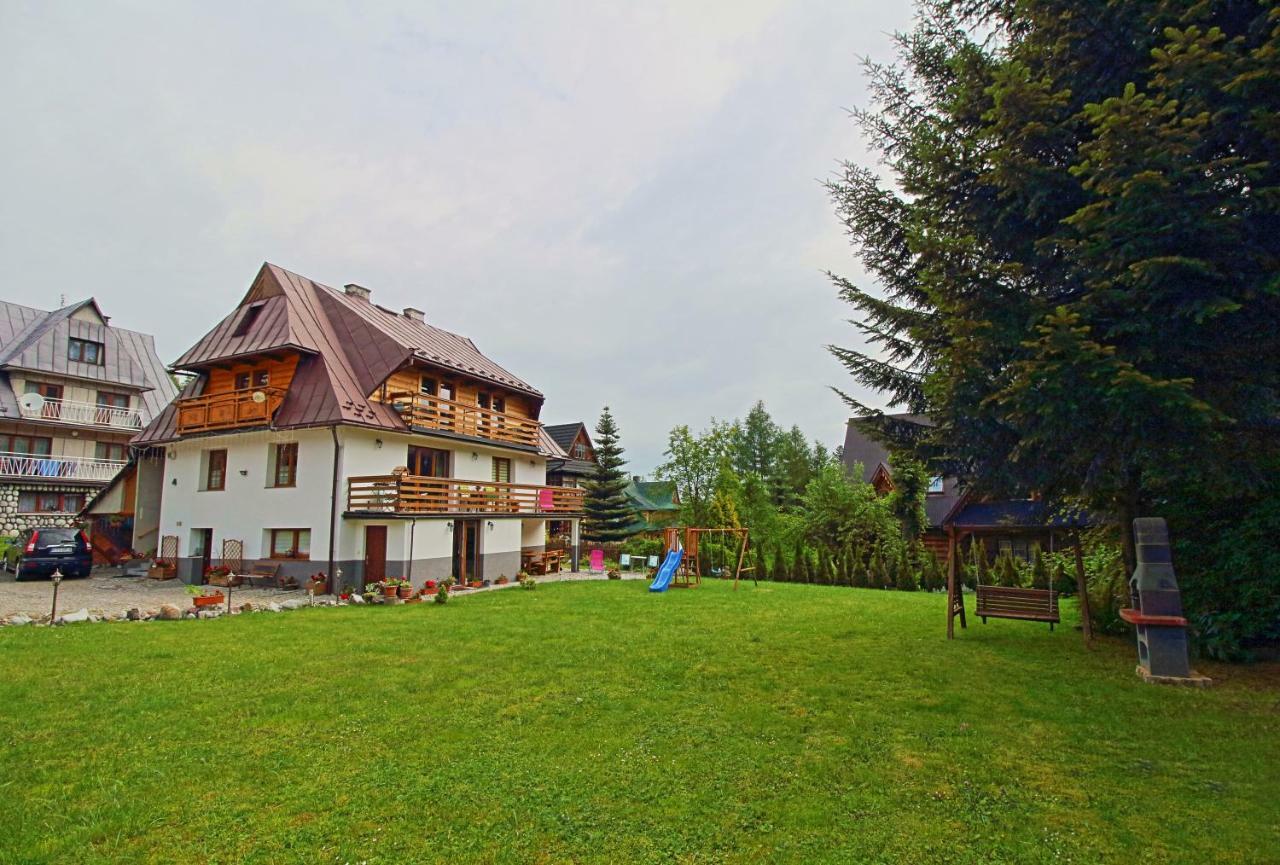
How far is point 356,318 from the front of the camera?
2047 cm

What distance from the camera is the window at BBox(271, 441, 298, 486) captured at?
58.4ft

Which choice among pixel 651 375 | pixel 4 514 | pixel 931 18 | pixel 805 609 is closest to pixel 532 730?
pixel 805 609

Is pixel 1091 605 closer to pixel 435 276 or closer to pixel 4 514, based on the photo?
pixel 435 276

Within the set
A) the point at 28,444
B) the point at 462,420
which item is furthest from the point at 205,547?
the point at 28,444

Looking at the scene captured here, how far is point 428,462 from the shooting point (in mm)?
20125

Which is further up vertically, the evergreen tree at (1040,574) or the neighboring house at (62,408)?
the neighboring house at (62,408)

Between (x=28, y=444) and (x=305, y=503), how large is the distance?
19255mm

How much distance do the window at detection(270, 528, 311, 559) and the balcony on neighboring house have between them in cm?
1697

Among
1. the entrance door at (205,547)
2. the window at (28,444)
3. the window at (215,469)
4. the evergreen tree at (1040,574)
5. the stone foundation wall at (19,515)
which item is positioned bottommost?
the evergreen tree at (1040,574)

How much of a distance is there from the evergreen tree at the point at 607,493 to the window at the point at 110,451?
2225 cm

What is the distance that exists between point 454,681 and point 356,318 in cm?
1607

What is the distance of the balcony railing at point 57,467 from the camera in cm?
2586

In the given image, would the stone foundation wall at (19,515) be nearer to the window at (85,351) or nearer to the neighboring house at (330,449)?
the window at (85,351)

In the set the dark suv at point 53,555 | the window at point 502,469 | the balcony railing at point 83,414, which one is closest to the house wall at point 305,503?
the dark suv at point 53,555
